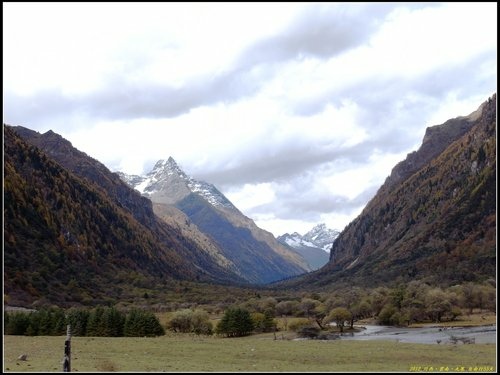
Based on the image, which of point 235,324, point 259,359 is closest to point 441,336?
point 235,324

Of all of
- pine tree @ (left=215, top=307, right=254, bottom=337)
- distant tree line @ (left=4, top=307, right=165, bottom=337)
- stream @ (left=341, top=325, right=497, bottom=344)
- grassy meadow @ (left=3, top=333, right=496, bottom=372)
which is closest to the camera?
grassy meadow @ (left=3, top=333, right=496, bottom=372)

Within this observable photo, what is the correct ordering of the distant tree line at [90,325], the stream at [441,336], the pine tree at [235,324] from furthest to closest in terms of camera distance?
the pine tree at [235,324]
the distant tree line at [90,325]
the stream at [441,336]

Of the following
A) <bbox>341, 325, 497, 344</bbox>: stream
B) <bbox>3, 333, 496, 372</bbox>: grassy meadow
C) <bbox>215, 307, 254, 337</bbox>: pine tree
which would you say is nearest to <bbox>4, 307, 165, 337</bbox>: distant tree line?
<bbox>215, 307, 254, 337</bbox>: pine tree

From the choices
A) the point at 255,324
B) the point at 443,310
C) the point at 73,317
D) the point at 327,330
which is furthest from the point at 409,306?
the point at 73,317

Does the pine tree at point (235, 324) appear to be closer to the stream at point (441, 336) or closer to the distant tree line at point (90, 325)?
the distant tree line at point (90, 325)

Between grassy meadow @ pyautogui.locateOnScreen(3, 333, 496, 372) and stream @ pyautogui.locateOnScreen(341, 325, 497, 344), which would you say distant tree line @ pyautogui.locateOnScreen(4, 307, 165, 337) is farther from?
stream @ pyautogui.locateOnScreen(341, 325, 497, 344)

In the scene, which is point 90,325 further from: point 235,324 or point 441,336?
point 441,336

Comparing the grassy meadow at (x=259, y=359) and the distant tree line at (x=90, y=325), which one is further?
the distant tree line at (x=90, y=325)

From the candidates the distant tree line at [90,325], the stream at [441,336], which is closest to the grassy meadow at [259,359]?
the stream at [441,336]

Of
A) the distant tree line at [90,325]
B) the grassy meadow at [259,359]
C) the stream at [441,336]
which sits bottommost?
the stream at [441,336]

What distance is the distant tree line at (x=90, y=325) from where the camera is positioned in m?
99.9

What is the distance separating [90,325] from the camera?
327 ft

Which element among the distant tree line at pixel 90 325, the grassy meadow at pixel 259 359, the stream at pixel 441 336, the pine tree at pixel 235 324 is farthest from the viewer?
the pine tree at pixel 235 324

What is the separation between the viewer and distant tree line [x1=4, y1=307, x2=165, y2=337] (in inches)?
3932
